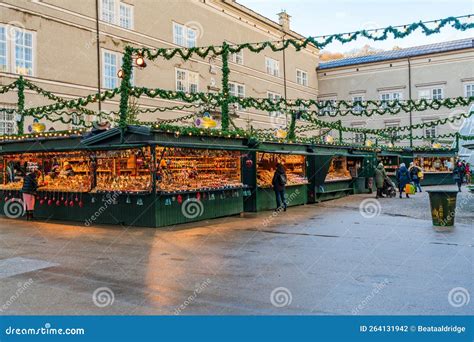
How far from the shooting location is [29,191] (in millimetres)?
16422

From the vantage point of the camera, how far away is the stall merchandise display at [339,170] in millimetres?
26125

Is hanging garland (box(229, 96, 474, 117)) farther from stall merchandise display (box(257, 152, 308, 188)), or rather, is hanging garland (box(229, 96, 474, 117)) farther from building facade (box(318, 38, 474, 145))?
building facade (box(318, 38, 474, 145))

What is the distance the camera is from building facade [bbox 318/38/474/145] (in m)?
45.8

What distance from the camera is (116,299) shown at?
6.79 metres

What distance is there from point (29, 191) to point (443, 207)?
13.5 m

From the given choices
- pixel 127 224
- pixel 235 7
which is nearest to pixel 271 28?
pixel 235 7

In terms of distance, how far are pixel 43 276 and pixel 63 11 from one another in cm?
2285

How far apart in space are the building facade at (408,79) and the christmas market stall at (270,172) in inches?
923

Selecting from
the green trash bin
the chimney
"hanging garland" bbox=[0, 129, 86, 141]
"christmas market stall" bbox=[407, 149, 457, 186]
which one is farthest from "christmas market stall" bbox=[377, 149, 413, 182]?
"hanging garland" bbox=[0, 129, 86, 141]

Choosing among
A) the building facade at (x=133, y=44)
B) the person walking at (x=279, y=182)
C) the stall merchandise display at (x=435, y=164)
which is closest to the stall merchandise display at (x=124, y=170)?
the person walking at (x=279, y=182)

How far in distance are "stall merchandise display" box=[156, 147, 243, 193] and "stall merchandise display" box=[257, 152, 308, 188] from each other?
1581 millimetres

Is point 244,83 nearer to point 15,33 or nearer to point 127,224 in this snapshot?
point 15,33

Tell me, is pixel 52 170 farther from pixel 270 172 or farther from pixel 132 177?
pixel 270 172

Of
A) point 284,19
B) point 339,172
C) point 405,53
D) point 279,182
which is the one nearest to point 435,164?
point 339,172
